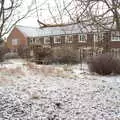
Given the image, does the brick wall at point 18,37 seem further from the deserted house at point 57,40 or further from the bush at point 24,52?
the bush at point 24,52

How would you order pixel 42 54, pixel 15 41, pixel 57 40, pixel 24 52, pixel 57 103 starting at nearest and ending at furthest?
1. pixel 57 103
2. pixel 42 54
3. pixel 24 52
4. pixel 57 40
5. pixel 15 41

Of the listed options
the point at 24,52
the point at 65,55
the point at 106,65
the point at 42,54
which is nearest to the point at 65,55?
the point at 65,55

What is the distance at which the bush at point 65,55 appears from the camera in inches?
827

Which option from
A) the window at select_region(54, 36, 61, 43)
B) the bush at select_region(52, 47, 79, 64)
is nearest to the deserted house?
the window at select_region(54, 36, 61, 43)

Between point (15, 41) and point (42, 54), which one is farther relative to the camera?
point (15, 41)

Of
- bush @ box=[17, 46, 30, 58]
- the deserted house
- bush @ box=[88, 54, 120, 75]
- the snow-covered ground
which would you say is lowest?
the snow-covered ground

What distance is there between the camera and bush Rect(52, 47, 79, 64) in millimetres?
21000

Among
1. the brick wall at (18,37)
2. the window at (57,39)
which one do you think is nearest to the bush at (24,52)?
the window at (57,39)

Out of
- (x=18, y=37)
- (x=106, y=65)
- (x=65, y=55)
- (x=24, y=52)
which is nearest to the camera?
(x=106, y=65)

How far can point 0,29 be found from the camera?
5.75 metres

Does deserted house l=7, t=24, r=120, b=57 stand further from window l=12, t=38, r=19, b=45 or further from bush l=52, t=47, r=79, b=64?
bush l=52, t=47, r=79, b=64

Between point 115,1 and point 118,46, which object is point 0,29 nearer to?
point 115,1

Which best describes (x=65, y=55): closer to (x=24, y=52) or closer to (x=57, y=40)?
(x=24, y=52)

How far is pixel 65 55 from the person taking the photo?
21125 mm
